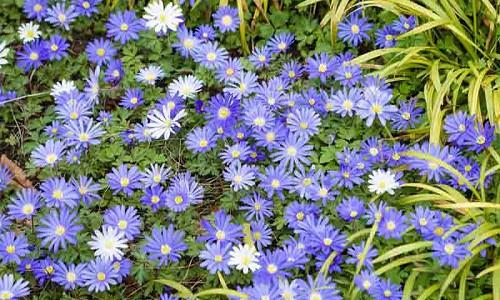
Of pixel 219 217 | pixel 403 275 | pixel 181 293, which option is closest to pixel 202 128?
pixel 219 217

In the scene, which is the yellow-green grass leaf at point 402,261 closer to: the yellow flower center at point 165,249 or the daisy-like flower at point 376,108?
the daisy-like flower at point 376,108

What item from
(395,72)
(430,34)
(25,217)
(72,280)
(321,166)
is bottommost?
(72,280)

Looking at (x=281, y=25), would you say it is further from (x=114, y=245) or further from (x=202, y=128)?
(x=114, y=245)

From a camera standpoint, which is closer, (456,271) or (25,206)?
(456,271)

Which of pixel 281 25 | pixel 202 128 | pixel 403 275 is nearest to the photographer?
pixel 403 275

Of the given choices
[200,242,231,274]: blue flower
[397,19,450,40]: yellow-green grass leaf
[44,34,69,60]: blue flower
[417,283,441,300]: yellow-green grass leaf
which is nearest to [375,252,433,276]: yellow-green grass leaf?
[417,283,441,300]: yellow-green grass leaf

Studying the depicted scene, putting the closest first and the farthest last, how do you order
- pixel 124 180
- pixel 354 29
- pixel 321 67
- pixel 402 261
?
pixel 402 261 < pixel 124 180 < pixel 321 67 < pixel 354 29

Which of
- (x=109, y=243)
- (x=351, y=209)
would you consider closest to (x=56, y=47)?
(x=109, y=243)

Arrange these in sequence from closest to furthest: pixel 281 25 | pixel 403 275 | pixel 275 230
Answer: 1. pixel 403 275
2. pixel 275 230
3. pixel 281 25

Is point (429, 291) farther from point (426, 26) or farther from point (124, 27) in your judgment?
point (124, 27)
